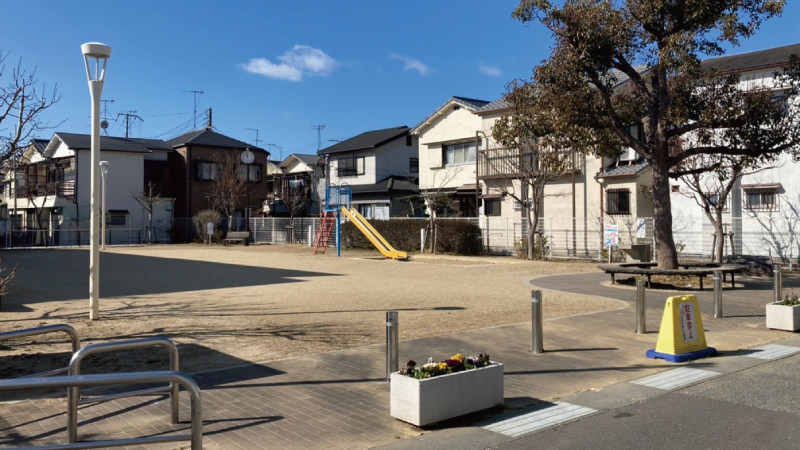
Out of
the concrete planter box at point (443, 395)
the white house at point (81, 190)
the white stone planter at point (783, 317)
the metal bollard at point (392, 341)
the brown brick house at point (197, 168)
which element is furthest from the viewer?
the brown brick house at point (197, 168)

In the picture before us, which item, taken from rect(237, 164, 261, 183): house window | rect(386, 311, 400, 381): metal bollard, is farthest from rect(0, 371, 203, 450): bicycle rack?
rect(237, 164, 261, 183): house window

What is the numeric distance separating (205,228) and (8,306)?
1164 inches

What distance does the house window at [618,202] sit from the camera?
24438 mm

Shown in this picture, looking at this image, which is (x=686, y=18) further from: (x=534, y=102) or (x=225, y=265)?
(x=225, y=265)

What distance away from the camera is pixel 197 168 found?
155ft

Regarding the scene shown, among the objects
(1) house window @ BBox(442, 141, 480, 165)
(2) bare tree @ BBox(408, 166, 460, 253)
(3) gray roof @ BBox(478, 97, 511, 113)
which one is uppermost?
(3) gray roof @ BBox(478, 97, 511, 113)

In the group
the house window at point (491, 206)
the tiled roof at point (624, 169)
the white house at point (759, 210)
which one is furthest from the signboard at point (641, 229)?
the house window at point (491, 206)

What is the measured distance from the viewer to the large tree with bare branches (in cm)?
1373

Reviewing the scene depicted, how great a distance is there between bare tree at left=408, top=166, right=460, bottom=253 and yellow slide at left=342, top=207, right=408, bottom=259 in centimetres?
240

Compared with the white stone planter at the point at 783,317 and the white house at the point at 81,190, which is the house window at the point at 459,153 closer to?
the white house at the point at 81,190

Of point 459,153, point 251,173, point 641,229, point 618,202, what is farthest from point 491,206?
point 251,173

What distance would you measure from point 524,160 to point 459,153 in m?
9.17

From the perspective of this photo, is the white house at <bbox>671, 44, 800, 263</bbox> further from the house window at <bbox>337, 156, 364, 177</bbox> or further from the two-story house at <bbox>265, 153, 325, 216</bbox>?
the two-story house at <bbox>265, 153, 325, 216</bbox>

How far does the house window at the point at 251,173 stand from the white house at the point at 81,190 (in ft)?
18.5
